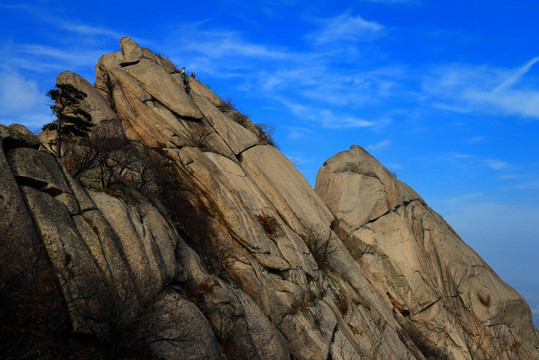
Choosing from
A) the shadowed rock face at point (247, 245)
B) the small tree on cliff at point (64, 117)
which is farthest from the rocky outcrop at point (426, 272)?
the small tree on cliff at point (64, 117)

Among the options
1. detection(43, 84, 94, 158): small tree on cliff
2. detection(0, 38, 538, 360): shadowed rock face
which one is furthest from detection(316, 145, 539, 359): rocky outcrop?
detection(43, 84, 94, 158): small tree on cliff

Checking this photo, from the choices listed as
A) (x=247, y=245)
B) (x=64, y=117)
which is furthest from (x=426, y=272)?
(x=64, y=117)

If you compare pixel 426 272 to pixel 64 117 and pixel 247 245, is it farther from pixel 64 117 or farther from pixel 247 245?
pixel 64 117

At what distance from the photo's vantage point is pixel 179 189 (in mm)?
31984

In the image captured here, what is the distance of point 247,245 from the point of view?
30906mm

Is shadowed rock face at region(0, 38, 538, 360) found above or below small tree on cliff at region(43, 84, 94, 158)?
below

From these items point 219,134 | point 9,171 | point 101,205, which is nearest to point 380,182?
point 219,134

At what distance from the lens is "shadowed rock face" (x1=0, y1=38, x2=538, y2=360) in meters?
21.0

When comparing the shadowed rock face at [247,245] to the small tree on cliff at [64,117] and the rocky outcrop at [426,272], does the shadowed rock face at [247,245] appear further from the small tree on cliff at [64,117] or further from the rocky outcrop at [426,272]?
the small tree on cliff at [64,117]

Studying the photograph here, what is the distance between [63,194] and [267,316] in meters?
13.5

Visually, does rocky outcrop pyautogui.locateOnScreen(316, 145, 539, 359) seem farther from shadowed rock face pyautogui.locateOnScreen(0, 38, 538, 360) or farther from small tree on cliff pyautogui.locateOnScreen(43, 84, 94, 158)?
small tree on cliff pyautogui.locateOnScreen(43, 84, 94, 158)

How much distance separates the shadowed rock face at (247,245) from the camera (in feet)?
68.9

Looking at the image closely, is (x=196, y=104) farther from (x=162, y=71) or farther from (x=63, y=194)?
(x=63, y=194)

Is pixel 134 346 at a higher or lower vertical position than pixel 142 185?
lower
